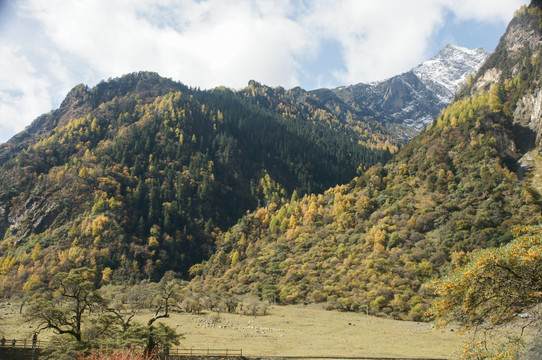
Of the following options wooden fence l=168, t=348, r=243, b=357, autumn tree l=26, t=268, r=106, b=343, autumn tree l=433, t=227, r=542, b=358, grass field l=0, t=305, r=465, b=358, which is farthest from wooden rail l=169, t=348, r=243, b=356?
autumn tree l=433, t=227, r=542, b=358

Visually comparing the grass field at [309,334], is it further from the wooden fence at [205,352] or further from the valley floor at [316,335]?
the wooden fence at [205,352]

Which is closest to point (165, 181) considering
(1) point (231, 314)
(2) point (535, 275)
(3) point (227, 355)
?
(1) point (231, 314)

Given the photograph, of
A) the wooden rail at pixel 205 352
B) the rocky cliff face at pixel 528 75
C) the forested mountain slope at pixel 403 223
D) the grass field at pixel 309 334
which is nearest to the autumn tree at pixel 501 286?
the grass field at pixel 309 334

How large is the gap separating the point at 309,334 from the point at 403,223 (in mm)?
65335

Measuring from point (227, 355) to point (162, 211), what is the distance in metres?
144

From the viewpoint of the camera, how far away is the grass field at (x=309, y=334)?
46.4 meters

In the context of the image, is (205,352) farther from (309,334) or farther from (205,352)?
(309,334)

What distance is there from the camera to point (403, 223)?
4407 inches

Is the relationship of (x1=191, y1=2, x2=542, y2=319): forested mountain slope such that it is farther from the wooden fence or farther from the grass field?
the wooden fence

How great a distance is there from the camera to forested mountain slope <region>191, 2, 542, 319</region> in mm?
91250

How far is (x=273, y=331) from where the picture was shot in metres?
62.2

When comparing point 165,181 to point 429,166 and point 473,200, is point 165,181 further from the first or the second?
point 473,200

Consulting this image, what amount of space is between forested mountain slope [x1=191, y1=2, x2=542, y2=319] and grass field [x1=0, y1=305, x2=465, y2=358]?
15.4m

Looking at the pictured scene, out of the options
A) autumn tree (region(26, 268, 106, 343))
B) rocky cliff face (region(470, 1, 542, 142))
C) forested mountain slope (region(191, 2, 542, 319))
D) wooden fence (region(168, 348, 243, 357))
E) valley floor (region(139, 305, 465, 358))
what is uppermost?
rocky cliff face (region(470, 1, 542, 142))
